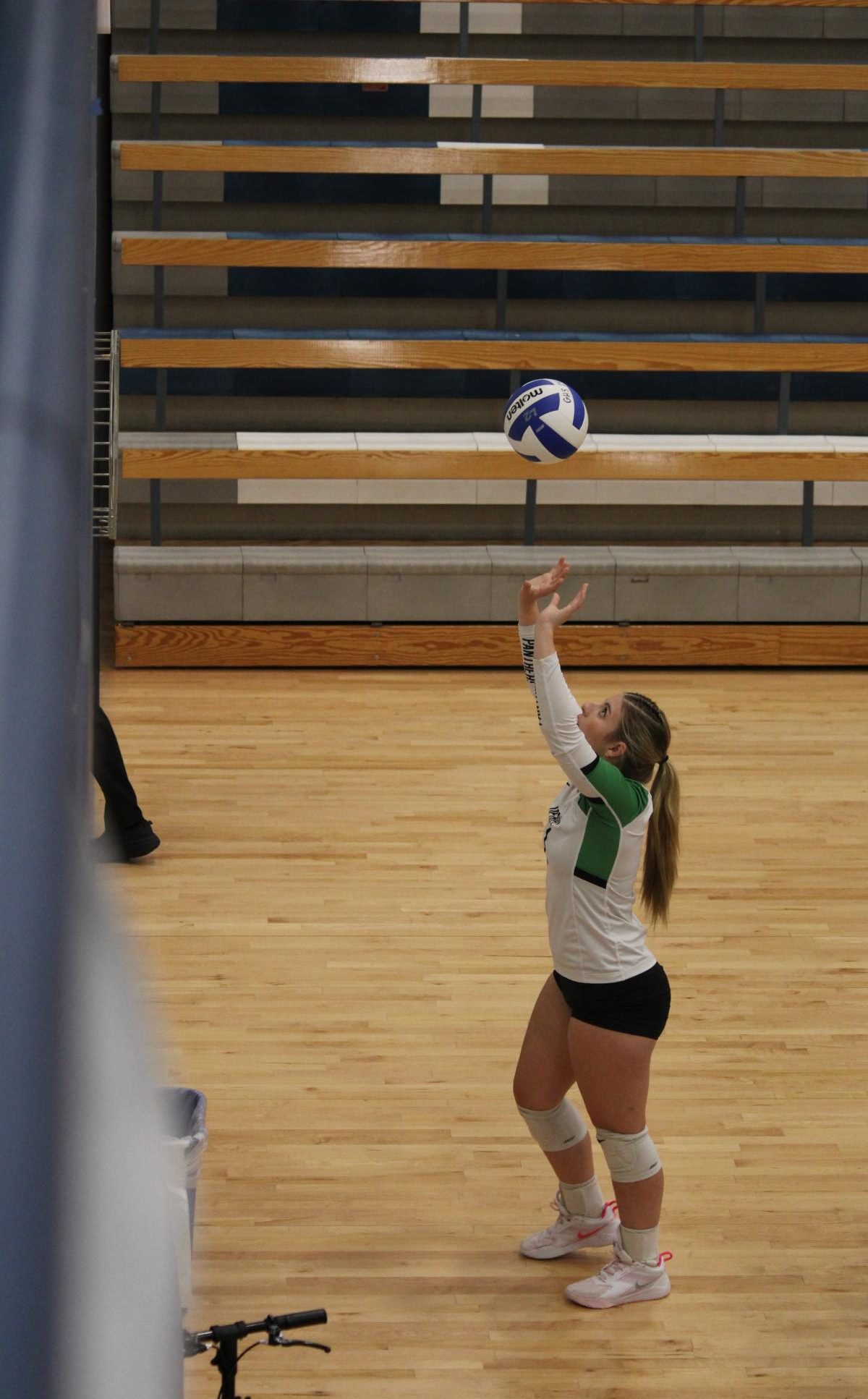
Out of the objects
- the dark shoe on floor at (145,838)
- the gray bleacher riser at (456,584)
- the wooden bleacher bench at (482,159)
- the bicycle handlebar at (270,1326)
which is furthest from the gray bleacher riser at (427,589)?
the bicycle handlebar at (270,1326)

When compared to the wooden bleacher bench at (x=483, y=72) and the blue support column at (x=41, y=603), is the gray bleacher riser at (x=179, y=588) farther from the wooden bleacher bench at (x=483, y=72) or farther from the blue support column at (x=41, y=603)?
the blue support column at (x=41, y=603)

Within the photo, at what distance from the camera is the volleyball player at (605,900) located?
2357 mm

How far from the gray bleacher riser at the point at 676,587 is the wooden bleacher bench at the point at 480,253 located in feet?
4.17

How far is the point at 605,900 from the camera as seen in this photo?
7.81 ft

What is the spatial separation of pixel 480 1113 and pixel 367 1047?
A: 34 centimetres

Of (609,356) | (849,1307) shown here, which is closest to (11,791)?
(849,1307)

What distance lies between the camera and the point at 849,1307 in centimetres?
257

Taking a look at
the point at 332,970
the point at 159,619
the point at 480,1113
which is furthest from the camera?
the point at 159,619

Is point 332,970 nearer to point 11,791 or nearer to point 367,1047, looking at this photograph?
point 367,1047

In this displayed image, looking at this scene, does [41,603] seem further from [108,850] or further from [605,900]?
[605,900]

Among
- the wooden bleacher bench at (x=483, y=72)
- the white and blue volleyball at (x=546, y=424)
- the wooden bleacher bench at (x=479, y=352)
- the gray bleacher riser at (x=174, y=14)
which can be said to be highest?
the gray bleacher riser at (x=174, y=14)

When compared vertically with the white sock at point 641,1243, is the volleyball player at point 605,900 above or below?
above

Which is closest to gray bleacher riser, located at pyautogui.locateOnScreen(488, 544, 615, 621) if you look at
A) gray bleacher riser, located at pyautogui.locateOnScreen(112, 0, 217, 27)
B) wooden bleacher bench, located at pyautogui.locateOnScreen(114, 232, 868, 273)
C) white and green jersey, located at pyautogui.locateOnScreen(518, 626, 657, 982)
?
wooden bleacher bench, located at pyautogui.locateOnScreen(114, 232, 868, 273)

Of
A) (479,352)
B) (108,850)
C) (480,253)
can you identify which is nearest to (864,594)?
(479,352)
